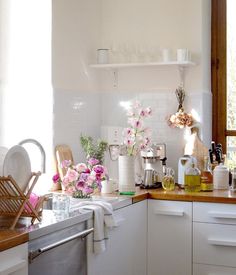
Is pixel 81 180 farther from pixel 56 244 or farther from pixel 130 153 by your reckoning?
pixel 56 244

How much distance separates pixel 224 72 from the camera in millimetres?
4418

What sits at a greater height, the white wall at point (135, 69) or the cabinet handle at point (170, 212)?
the white wall at point (135, 69)

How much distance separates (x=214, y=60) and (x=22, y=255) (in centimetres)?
267

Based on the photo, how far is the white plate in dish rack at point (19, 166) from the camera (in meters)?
2.72

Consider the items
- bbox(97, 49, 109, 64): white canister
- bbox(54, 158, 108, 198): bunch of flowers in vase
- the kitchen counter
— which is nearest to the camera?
the kitchen counter

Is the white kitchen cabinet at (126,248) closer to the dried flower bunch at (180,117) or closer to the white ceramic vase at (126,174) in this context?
the white ceramic vase at (126,174)

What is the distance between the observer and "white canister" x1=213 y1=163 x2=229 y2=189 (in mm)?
3932

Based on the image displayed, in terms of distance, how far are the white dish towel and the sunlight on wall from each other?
0.78m

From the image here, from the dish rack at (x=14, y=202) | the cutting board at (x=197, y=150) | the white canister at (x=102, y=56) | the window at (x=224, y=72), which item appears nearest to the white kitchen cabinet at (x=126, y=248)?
the dish rack at (x=14, y=202)

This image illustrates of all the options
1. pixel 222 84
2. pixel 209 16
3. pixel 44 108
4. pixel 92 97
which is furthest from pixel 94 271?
pixel 209 16

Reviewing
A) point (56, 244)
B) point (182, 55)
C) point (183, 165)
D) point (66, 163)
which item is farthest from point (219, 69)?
point (56, 244)

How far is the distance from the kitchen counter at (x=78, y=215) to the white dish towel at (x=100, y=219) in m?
0.07

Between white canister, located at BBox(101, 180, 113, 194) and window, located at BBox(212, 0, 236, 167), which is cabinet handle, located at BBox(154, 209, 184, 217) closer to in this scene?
white canister, located at BBox(101, 180, 113, 194)

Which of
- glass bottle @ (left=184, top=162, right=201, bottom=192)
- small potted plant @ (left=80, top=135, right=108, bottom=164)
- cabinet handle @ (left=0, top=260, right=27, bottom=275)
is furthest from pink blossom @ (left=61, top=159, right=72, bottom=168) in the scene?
cabinet handle @ (left=0, top=260, right=27, bottom=275)
